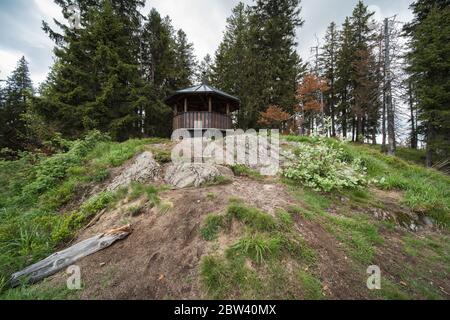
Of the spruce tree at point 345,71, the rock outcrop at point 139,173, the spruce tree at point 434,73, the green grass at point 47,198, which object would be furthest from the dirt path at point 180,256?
the spruce tree at point 345,71

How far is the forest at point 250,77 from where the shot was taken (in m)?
12.4

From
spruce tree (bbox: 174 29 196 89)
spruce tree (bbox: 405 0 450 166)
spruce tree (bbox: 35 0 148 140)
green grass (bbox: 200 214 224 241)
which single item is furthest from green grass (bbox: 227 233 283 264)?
spruce tree (bbox: 174 29 196 89)

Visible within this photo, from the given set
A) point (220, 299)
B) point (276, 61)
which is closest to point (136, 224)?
point (220, 299)

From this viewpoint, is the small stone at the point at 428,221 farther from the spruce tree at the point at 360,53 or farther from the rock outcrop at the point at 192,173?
the spruce tree at the point at 360,53

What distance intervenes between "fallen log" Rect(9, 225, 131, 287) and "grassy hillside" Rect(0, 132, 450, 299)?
23 centimetres

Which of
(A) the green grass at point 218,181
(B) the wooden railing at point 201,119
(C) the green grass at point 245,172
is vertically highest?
(B) the wooden railing at point 201,119

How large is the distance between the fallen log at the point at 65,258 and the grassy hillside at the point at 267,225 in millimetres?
227

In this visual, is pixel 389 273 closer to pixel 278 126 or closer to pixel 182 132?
pixel 182 132

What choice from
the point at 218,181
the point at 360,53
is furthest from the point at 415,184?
the point at 360,53

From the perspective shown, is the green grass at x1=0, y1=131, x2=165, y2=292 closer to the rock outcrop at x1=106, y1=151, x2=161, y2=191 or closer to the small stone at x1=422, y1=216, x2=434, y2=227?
the rock outcrop at x1=106, y1=151, x2=161, y2=191

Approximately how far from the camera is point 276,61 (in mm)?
18422

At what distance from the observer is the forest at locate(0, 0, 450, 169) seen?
40.5 feet

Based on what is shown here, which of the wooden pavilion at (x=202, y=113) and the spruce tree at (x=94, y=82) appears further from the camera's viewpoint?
the wooden pavilion at (x=202, y=113)

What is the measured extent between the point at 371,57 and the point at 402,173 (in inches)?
582
